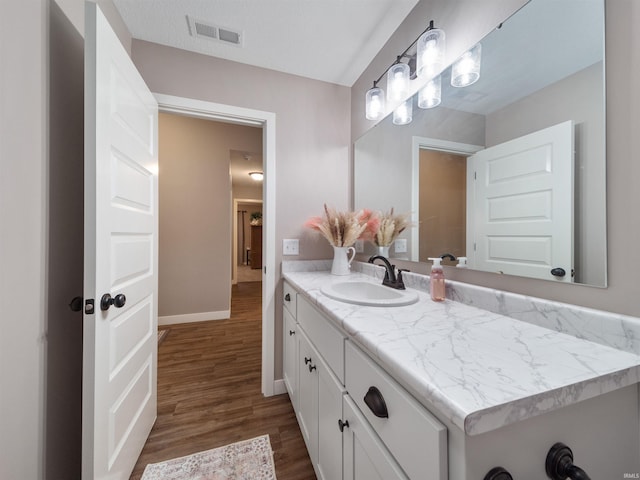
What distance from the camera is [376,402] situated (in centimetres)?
58

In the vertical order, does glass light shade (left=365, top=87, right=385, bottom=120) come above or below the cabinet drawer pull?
above

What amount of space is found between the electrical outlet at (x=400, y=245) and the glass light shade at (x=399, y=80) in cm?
80

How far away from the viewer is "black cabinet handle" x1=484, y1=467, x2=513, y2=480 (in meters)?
0.40

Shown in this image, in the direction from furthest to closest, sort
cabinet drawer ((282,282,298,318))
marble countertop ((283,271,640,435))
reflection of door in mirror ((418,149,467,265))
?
cabinet drawer ((282,282,298,318)), reflection of door in mirror ((418,149,467,265)), marble countertop ((283,271,640,435))

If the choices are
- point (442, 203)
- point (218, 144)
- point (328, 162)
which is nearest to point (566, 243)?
point (442, 203)

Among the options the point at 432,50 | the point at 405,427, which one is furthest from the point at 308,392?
the point at 432,50

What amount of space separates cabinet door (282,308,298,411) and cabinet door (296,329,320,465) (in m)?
0.08

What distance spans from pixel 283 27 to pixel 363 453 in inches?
77.8

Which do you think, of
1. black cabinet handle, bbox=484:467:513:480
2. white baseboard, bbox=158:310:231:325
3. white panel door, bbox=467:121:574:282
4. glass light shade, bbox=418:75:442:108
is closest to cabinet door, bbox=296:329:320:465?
black cabinet handle, bbox=484:467:513:480

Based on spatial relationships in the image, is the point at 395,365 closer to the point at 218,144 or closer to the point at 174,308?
the point at 174,308

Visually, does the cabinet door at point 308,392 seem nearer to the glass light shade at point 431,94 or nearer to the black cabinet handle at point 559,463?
the black cabinet handle at point 559,463

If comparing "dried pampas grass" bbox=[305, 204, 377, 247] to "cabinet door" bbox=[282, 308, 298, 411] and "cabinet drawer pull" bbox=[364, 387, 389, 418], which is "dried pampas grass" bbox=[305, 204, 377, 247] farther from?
"cabinet drawer pull" bbox=[364, 387, 389, 418]

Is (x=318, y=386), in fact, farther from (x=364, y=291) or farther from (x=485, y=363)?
(x=485, y=363)

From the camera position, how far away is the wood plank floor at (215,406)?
127 cm
